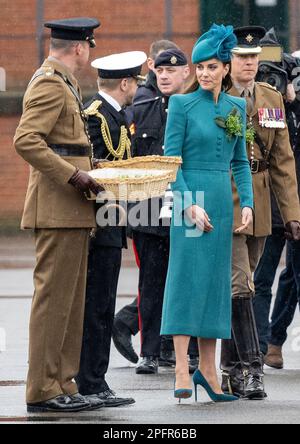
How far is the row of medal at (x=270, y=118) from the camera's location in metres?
9.52

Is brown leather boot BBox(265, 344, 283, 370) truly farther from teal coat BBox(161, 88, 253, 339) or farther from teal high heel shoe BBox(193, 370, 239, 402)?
teal coat BBox(161, 88, 253, 339)

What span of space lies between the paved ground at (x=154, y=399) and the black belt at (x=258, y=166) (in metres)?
1.22

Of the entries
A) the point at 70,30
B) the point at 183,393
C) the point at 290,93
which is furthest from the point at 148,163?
the point at 290,93

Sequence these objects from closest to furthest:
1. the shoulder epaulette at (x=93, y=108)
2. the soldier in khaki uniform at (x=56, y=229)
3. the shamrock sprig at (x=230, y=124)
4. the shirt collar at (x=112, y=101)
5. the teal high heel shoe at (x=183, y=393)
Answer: the soldier in khaki uniform at (x=56, y=229) → the teal high heel shoe at (x=183, y=393) → the shamrock sprig at (x=230, y=124) → the shoulder epaulette at (x=93, y=108) → the shirt collar at (x=112, y=101)

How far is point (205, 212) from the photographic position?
28.4 ft

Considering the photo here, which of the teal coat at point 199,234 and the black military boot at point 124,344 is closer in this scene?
the teal coat at point 199,234

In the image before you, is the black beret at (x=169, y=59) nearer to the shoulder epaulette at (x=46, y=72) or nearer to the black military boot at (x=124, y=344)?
the black military boot at (x=124, y=344)

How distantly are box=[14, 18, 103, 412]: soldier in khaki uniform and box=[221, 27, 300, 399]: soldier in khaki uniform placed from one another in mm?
1112

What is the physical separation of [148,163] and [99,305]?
826 mm

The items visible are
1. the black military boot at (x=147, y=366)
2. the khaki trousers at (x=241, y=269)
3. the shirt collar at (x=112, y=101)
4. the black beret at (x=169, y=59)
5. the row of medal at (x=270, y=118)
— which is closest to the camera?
the shirt collar at (x=112, y=101)

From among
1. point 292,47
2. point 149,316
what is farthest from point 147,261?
point 292,47

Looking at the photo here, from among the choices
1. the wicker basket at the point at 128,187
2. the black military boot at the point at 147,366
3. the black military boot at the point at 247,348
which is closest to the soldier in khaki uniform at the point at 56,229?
the wicker basket at the point at 128,187

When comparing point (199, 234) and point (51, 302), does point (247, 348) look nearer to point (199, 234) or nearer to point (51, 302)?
point (199, 234)

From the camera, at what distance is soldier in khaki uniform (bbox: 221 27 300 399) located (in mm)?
9242
